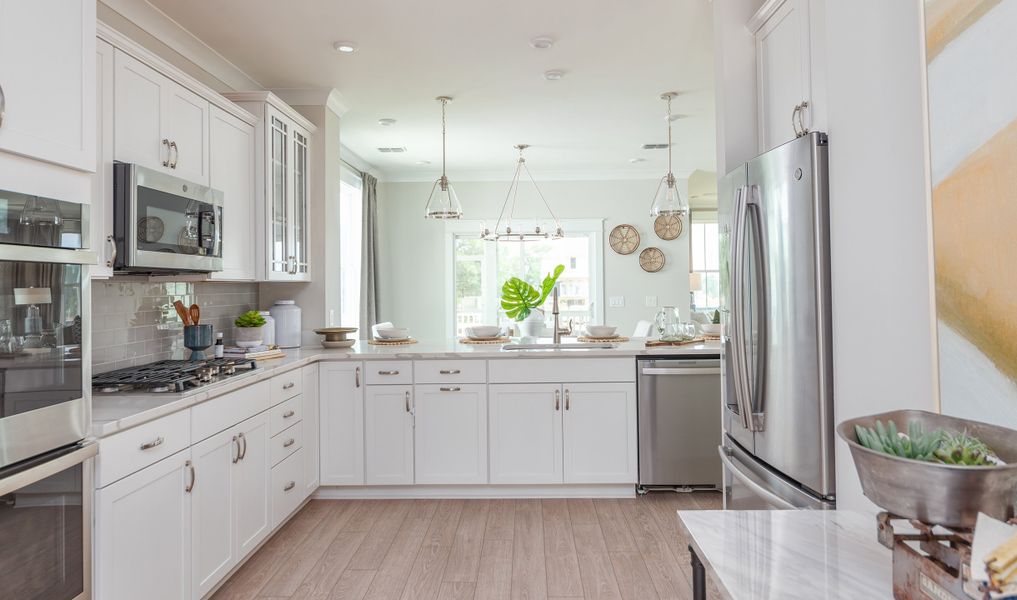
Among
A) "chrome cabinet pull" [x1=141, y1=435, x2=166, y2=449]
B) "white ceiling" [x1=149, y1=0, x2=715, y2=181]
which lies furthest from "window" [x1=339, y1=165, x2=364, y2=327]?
"chrome cabinet pull" [x1=141, y1=435, x2=166, y2=449]

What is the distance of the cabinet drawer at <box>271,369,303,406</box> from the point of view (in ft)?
9.97

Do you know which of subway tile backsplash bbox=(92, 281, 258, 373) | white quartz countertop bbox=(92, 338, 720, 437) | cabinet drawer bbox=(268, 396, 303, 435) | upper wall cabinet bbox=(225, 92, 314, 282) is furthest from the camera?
upper wall cabinet bbox=(225, 92, 314, 282)

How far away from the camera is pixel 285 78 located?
13.4ft

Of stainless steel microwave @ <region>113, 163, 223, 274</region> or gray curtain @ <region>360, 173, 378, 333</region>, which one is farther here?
gray curtain @ <region>360, 173, 378, 333</region>

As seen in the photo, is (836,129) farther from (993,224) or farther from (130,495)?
(130,495)

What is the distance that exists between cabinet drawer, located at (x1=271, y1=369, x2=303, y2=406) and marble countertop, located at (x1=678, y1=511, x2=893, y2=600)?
2.36 m

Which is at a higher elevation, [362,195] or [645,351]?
[362,195]

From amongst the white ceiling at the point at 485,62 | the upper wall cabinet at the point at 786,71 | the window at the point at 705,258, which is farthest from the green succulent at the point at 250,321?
the window at the point at 705,258

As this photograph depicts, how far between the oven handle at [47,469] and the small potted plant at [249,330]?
1.78 metres

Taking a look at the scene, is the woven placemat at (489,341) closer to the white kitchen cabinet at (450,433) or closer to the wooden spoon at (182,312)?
the white kitchen cabinet at (450,433)

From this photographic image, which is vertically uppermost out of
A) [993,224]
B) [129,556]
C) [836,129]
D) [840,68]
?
[840,68]

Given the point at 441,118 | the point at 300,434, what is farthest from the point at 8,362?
the point at 441,118

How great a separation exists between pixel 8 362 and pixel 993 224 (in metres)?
2.13

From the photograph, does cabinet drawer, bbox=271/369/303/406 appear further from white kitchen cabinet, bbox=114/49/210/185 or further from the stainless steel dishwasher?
the stainless steel dishwasher
